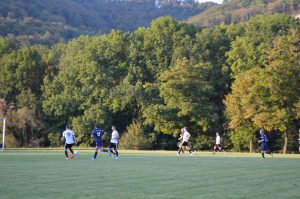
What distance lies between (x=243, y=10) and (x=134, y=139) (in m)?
65.1

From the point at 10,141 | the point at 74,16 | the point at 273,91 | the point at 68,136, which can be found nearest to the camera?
the point at 68,136

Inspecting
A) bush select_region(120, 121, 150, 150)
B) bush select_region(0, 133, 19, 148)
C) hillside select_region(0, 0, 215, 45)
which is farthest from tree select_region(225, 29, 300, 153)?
hillside select_region(0, 0, 215, 45)

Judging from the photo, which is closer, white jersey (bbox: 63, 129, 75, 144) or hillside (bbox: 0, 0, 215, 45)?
white jersey (bbox: 63, 129, 75, 144)

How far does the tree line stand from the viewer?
5794cm

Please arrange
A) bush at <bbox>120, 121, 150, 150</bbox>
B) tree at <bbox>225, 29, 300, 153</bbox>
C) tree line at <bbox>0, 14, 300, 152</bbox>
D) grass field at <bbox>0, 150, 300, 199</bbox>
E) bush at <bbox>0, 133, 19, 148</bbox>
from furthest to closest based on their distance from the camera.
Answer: bush at <bbox>0, 133, 19, 148</bbox> < bush at <bbox>120, 121, 150, 150</bbox> < tree line at <bbox>0, 14, 300, 152</bbox> < tree at <bbox>225, 29, 300, 153</bbox> < grass field at <bbox>0, 150, 300, 199</bbox>

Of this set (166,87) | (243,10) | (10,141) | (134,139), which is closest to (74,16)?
(243,10)

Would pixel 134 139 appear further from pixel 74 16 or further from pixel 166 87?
pixel 74 16

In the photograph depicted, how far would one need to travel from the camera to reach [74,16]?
136125 mm

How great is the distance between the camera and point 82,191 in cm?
1359

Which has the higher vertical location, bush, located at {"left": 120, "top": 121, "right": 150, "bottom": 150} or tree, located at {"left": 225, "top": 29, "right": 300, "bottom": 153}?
tree, located at {"left": 225, "top": 29, "right": 300, "bottom": 153}

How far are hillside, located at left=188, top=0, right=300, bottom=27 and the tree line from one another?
133 feet

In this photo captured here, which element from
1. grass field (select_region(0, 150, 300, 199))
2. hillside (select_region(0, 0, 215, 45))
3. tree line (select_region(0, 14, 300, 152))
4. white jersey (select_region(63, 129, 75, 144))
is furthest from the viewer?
hillside (select_region(0, 0, 215, 45))

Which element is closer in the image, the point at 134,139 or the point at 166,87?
the point at 134,139

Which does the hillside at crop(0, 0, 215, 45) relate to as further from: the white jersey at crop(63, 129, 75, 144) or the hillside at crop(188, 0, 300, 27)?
the white jersey at crop(63, 129, 75, 144)
